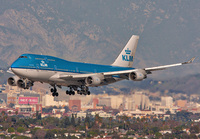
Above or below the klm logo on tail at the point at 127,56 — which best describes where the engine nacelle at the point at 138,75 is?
below

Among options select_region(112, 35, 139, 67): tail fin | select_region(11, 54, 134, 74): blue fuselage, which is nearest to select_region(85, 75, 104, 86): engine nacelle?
select_region(11, 54, 134, 74): blue fuselage

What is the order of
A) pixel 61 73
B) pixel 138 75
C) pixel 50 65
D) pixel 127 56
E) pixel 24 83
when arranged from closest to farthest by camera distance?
1. pixel 24 83
2. pixel 50 65
3. pixel 61 73
4. pixel 138 75
5. pixel 127 56

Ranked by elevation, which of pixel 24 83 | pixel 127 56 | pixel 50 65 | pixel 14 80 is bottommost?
pixel 24 83

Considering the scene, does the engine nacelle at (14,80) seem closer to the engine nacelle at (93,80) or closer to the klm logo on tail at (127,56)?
the engine nacelle at (93,80)

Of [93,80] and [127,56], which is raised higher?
[127,56]

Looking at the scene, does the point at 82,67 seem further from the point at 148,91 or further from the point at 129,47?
the point at 148,91

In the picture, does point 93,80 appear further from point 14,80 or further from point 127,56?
point 127,56

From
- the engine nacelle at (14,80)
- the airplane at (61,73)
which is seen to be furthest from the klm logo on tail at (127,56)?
the engine nacelle at (14,80)

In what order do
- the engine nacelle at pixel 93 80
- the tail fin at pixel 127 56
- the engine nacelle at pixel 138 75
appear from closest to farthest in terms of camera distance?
the engine nacelle at pixel 93 80 < the engine nacelle at pixel 138 75 < the tail fin at pixel 127 56

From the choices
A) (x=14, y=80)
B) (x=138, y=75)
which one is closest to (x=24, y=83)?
(x=14, y=80)

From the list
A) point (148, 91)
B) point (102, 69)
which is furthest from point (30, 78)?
point (148, 91)

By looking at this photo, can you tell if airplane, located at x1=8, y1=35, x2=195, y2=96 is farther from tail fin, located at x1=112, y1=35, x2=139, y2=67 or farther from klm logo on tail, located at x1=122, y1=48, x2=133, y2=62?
klm logo on tail, located at x1=122, y1=48, x2=133, y2=62

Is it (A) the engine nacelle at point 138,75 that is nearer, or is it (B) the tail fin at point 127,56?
(A) the engine nacelle at point 138,75

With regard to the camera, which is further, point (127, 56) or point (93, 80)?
point (127, 56)
